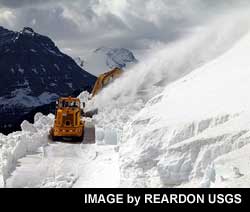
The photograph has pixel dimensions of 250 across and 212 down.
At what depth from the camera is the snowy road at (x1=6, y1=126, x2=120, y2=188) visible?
2258 centimetres

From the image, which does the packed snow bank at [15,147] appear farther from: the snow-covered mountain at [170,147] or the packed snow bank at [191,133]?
the packed snow bank at [191,133]

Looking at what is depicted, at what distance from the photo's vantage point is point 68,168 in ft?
83.7

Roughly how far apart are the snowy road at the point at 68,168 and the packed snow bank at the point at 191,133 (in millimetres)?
969

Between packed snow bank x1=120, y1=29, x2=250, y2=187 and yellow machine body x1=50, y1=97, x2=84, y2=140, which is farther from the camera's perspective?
yellow machine body x1=50, y1=97, x2=84, y2=140

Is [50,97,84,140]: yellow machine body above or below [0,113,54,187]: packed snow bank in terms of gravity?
above

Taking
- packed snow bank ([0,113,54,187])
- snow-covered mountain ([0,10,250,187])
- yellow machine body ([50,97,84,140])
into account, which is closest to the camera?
snow-covered mountain ([0,10,250,187])

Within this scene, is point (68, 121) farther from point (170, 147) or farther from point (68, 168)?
point (170, 147)

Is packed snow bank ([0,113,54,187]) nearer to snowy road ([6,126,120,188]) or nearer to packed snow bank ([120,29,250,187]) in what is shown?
snowy road ([6,126,120,188])

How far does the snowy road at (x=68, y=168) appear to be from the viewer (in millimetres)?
22578

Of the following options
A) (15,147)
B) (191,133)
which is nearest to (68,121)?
(15,147)

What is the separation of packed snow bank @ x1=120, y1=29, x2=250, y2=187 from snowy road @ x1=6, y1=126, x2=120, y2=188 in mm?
969

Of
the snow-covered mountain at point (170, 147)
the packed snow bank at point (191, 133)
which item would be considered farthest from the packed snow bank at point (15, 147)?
the packed snow bank at point (191, 133)

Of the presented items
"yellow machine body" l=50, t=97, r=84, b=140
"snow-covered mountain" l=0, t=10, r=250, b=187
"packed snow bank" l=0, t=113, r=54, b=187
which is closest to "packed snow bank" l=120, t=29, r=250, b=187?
"snow-covered mountain" l=0, t=10, r=250, b=187

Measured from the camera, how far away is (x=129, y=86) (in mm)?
50031
